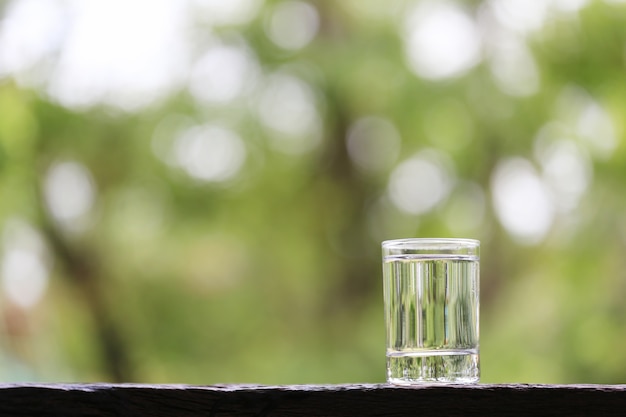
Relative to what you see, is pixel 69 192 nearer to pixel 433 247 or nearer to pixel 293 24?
pixel 293 24

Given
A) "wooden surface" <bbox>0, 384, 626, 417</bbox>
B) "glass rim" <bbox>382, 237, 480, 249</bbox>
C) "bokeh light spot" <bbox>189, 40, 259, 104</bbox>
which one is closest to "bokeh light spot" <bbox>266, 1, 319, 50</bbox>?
"bokeh light spot" <bbox>189, 40, 259, 104</bbox>

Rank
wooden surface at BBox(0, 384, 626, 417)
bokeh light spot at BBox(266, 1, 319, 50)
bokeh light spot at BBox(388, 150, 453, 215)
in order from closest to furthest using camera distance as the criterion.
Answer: wooden surface at BBox(0, 384, 626, 417), bokeh light spot at BBox(388, 150, 453, 215), bokeh light spot at BBox(266, 1, 319, 50)

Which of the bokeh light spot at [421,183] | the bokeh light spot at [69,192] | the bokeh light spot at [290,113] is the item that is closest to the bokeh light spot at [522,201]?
the bokeh light spot at [421,183]

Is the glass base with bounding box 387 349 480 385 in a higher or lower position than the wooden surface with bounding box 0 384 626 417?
higher

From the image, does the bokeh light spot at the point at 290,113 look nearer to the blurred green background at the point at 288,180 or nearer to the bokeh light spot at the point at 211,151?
the blurred green background at the point at 288,180

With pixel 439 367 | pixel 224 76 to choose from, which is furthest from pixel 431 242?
pixel 224 76

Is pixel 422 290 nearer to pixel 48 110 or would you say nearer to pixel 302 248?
pixel 302 248

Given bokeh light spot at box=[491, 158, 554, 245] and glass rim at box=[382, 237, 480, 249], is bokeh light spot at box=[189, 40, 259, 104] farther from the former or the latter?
glass rim at box=[382, 237, 480, 249]
